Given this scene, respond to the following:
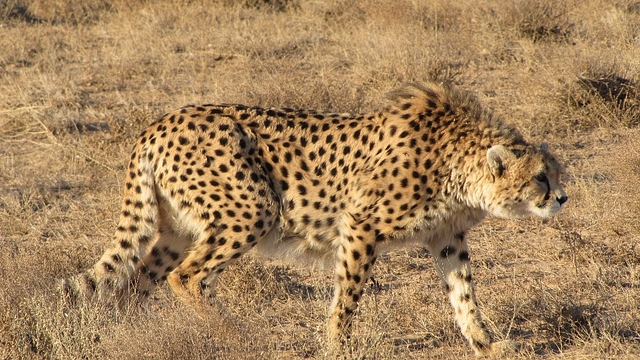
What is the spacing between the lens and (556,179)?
4254 mm

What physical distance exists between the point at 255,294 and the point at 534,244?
180 centimetres

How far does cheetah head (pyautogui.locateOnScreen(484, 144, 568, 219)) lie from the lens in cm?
416

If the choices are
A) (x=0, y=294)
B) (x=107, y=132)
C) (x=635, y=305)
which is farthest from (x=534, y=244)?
(x=107, y=132)

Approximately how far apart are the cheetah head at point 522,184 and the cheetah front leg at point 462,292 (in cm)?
31

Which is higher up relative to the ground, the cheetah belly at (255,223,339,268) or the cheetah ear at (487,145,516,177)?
the cheetah ear at (487,145,516,177)

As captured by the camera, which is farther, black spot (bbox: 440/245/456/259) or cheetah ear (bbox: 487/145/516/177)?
black spot (bbox: 440/245/456/259)

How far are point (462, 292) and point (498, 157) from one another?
677 millimetres

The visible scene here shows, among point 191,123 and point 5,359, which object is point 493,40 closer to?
point 191,123

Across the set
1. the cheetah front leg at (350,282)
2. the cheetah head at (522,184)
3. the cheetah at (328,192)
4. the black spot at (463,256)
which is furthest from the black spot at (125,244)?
the cheetah head at (522,184)

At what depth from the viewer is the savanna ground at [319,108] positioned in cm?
416

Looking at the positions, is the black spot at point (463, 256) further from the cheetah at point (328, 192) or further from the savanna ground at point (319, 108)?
the savanna ground at point (319, 108)

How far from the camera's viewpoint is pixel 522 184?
4199 mm

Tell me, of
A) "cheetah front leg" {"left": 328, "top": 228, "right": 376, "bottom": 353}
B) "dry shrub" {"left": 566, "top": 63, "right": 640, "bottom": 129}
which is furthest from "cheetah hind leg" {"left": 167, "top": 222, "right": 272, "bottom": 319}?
"dry shrub" {"left": 566, "top": 63, "right": 640, "bottom": 129}

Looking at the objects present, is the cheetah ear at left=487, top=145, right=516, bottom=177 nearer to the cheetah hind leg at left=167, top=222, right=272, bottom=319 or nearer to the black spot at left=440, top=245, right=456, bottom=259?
the black spot at left=440, top=245, right=456, bottom=259
